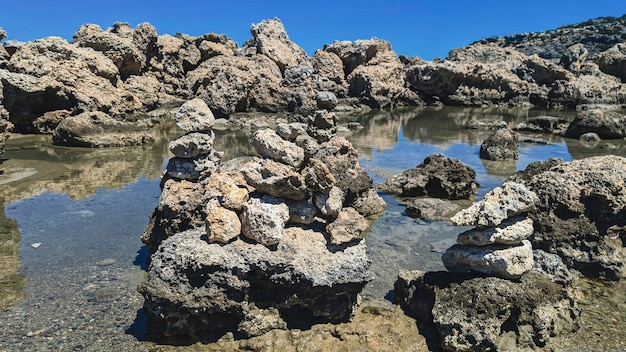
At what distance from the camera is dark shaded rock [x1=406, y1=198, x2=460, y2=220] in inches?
475

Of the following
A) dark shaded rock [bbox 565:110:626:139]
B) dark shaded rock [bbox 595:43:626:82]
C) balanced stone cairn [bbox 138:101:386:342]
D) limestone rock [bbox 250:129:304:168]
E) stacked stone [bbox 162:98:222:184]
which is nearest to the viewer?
balanced stone cairn [bbox 138:101:386:342]

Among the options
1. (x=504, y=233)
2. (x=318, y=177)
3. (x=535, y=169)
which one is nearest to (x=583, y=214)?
(x=504, y=233)

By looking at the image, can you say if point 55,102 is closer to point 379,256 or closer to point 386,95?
point 379,256

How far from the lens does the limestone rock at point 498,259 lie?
6.78 meters

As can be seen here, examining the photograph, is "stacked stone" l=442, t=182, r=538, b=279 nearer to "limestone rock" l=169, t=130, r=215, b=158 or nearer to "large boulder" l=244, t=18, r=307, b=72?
"limestone rock" l=169, t=130, r=215, b=158

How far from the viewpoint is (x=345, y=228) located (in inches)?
282

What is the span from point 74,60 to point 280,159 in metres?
23.8

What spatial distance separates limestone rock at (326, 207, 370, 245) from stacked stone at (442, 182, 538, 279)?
1.43 m

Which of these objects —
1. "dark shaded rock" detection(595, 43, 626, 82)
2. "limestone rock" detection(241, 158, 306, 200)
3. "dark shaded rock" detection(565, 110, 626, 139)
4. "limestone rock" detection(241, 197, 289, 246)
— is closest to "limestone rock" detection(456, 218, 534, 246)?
"limestone rock" detection(241, 158, 306, 200)

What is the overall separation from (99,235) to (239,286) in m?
5.25

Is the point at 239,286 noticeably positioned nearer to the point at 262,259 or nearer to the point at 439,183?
the point at 262,259

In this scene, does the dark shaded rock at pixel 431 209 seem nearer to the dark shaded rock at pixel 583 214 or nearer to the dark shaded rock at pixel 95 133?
the dark shaded rock at pixel 583 214

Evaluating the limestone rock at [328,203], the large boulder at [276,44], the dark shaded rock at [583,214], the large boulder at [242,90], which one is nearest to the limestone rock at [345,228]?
the limestone rock at [328,203]

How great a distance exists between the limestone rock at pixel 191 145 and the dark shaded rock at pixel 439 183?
695cm
